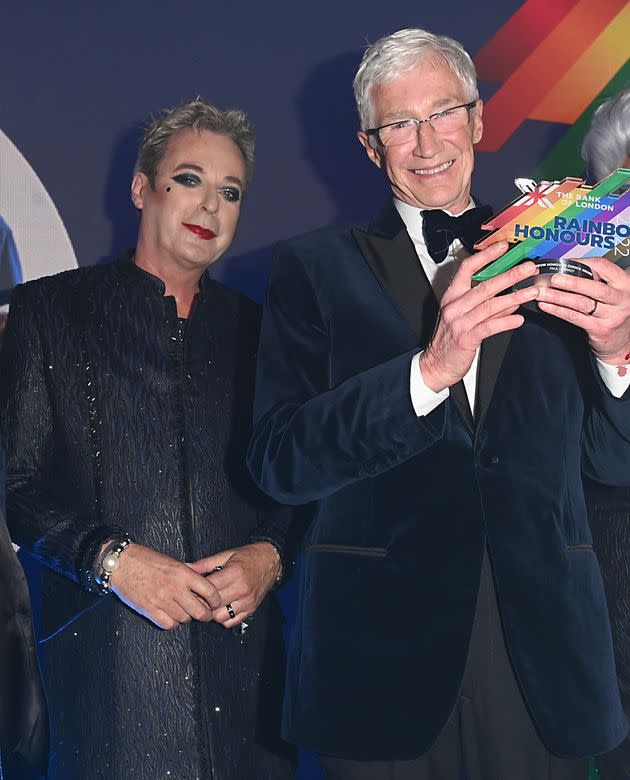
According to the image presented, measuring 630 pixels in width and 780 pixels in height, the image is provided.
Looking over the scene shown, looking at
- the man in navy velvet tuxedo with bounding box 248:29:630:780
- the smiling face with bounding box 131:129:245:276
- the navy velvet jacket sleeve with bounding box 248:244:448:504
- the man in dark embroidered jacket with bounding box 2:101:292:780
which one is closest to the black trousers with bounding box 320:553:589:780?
the man in navy velvet tuxedo with bounding box 248:29:630:780

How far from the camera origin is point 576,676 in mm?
1576

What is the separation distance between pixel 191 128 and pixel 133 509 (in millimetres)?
817

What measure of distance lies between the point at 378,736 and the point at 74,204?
6.03 feet

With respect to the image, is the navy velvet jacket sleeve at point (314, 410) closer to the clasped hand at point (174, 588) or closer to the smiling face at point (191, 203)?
the clasped hand at point (174, 588)

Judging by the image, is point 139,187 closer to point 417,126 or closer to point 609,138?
point 417,126

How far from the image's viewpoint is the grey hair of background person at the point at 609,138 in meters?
2.29

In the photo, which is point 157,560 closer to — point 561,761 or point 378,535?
point 378,535

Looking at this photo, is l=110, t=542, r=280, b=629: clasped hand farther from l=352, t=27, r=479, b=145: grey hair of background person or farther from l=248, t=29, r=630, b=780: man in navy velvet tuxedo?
l=352, t=27, r=479, b=145: grey hair of background person

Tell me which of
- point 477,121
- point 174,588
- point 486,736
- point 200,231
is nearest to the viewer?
point 486,736

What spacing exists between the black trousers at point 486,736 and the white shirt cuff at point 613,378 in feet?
1.01

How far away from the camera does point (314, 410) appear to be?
5.27 feet

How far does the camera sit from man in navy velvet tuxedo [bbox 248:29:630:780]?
5.08 ft

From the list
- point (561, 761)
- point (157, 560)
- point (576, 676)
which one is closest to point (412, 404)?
point (576, 676)

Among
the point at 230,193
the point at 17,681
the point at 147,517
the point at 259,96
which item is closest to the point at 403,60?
the point at 230,193
